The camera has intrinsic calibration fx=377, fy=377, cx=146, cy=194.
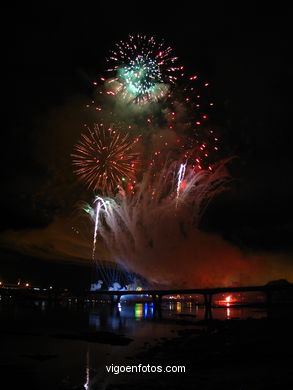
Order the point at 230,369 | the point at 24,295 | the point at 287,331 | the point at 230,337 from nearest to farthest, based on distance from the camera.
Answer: the point at 230,369 → the point at 230,337 → the point at 287,331 → the point at 24,295

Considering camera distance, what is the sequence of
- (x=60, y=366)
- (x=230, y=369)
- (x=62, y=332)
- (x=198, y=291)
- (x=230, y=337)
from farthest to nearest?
(x=198, y=291) < (x=62, y=332) < (x=230, y=337) < (x=60, y=366) < (x=230, y=369)

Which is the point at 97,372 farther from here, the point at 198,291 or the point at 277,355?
the point at 198,291

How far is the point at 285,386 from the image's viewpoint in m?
21.8

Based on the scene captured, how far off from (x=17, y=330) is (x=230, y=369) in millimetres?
33539

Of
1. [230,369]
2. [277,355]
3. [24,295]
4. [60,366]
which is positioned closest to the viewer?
[230,369]

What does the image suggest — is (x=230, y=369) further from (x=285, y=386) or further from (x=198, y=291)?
(x=198, y=291)

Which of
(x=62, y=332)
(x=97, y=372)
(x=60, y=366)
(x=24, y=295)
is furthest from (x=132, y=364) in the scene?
(x=24, y=295)

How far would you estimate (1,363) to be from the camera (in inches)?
1152

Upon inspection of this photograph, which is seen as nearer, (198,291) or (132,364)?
(132,364)

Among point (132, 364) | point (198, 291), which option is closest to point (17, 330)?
point (132, 364)

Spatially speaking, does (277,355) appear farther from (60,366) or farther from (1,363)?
(1,363)

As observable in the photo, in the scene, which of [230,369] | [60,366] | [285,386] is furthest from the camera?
[60,366]

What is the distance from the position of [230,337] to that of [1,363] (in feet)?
79.1

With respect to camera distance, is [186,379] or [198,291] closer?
[186,379]
